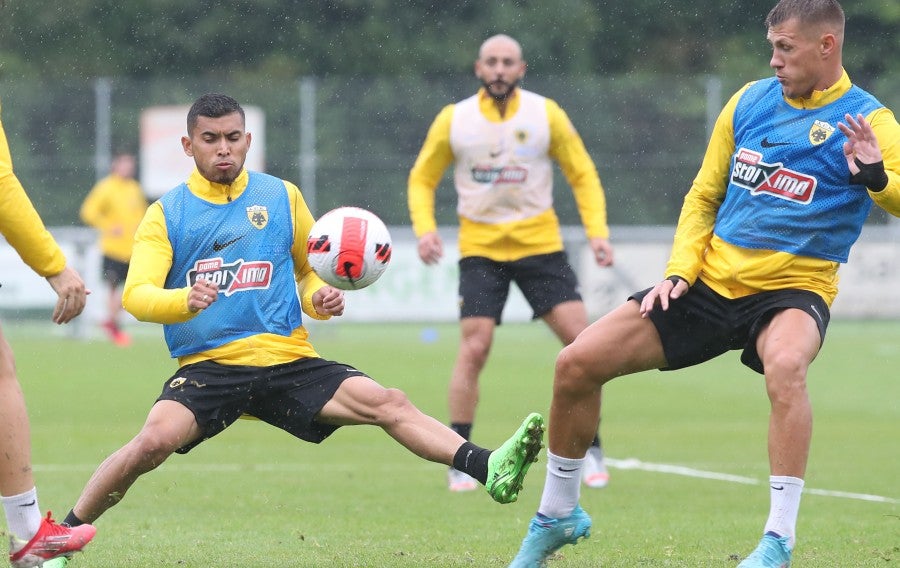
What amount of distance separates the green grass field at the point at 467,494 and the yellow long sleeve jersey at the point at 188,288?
0.82 metres

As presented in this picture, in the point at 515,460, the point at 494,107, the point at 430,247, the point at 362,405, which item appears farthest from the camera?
the point at 494,107

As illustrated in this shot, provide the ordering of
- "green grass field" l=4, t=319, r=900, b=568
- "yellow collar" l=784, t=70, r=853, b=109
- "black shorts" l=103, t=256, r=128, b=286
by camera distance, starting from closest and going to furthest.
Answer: "yellow collar" l=784, t=70, r=853, b=109 < "green grass field" l=4, t=319, r=900, b=568 < "black shorts" l=103, t=256, r=128, b=286

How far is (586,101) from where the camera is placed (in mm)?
24703

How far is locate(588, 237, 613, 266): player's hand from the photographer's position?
9.44 m

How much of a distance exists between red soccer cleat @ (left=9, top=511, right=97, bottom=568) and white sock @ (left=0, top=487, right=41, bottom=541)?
45 mm

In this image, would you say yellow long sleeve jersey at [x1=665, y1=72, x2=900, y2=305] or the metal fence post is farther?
the metal fence post

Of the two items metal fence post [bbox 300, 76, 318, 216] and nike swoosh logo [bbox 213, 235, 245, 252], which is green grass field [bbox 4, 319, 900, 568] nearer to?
nike swoosh logo [bbox 213, 235, 245, 252]

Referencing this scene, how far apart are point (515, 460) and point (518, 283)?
376 cm

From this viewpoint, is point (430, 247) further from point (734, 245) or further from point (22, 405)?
point (22, 405)

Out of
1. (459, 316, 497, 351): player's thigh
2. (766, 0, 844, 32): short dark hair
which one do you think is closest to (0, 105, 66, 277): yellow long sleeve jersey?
(766, 0, 844, 32): short dark hair

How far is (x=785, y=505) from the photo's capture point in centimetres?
556

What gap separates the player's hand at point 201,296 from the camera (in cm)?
581

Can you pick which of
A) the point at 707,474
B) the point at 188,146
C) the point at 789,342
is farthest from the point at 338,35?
the point at 789,342

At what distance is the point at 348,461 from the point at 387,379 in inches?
208
